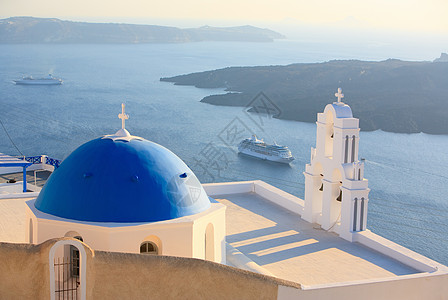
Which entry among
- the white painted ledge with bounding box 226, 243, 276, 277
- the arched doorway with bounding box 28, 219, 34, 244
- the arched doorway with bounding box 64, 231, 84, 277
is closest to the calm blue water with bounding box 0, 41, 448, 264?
the white painted ledge with bounding box 226, 243, 276, 277

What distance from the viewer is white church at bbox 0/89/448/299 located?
26.9 ft

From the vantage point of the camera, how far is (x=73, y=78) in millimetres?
91000

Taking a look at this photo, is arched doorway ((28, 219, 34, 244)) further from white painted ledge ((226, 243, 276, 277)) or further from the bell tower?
the bell tower

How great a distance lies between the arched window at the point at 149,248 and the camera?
9.43 m

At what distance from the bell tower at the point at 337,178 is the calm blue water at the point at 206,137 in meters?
16.0

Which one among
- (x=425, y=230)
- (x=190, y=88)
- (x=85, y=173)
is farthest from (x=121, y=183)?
(x=190, y=88)

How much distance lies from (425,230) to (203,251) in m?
26.5

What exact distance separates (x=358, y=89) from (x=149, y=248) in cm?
6839

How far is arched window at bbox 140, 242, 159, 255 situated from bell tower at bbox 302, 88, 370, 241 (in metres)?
4.46

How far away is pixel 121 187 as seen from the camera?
9.41 metres

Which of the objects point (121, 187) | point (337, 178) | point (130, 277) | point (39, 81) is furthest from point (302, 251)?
point (39, 81)

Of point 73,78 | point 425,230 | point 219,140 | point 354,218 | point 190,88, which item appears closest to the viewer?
point 354,218

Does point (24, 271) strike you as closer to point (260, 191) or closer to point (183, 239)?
point (183, 239)

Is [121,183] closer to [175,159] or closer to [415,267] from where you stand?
[175,159]
